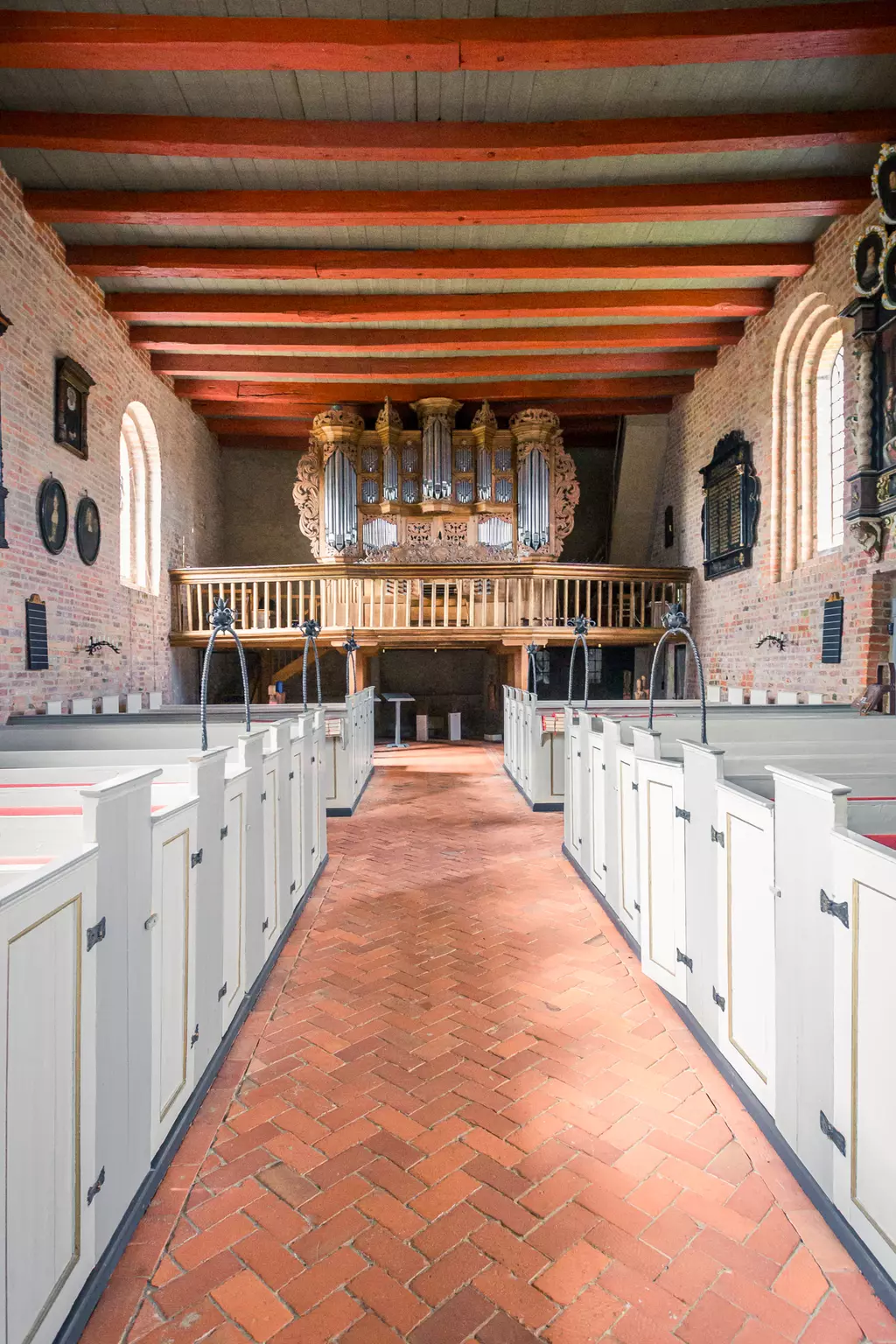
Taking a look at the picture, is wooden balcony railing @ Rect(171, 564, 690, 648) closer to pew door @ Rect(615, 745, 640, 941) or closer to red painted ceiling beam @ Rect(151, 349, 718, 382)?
red painted ceiling beam @ Rect(151, 349, 718, 382)

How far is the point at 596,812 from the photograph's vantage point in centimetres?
448

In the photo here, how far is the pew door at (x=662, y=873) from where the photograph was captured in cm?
299

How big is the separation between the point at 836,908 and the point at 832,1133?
59 centimetres

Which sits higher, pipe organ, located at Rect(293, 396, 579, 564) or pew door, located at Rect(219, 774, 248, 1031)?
pipe organ, located at Rect(293, 396, 579, 564)

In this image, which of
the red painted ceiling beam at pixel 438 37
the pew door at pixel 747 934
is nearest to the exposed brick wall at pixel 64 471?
the red painted ceiling beam at pixel 438 37

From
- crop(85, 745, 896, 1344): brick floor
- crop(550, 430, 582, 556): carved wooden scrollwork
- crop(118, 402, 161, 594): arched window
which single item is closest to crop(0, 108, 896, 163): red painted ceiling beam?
crop(118, 402, 161, 594): arched window

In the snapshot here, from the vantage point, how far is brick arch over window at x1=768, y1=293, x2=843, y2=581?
7.71 m

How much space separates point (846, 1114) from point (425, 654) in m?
13.2

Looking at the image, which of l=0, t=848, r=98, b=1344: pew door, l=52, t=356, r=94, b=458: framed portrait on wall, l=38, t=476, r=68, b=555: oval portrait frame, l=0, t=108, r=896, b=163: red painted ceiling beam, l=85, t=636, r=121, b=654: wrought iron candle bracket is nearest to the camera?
l=0, t=848, r=98, b=1344: pew door

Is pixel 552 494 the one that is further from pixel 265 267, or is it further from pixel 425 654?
pixel 265 267

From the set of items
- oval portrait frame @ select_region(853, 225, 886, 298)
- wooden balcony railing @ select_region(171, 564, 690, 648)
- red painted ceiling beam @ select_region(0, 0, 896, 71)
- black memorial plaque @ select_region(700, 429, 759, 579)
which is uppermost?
red painted ceiling beam @ select_region(0, 0, 896, 71)

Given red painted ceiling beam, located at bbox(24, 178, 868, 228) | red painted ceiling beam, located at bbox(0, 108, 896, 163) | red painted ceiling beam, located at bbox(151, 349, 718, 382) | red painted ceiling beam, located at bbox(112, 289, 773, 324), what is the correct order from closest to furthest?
red painted ceiling beam, located at bbox(0, 108, 896, 163) → red painted ceiling beam, located at bbox(24, 178, 868, 228) → red painted ceiling beam, located at bbox(112, 289, 773, 324) → red painted ceiling beam, located at bbox(151, 349, 718, 382)

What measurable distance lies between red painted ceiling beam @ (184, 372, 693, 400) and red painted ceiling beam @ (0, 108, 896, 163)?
203 inches

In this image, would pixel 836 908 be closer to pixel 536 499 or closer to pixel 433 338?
pixel 433 338
